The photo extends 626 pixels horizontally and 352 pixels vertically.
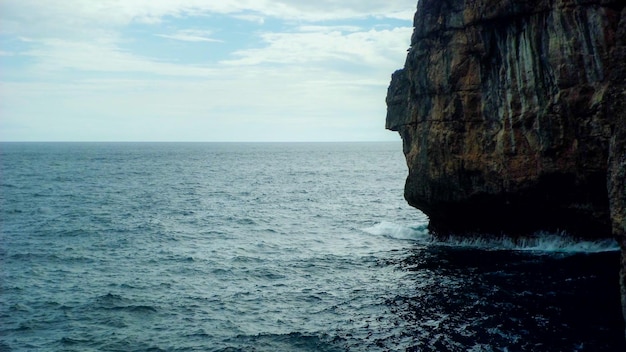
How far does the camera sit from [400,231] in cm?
4562

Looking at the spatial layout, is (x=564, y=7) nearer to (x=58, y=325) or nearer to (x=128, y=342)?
(x=128, y=342)

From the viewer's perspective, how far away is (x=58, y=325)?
25.4 m

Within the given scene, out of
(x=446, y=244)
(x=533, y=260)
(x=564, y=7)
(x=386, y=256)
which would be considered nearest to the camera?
(x=564, y=7)

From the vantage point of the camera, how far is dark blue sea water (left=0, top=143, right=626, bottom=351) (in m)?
23.3

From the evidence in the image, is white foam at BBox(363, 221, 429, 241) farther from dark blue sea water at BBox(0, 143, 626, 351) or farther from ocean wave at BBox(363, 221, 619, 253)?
dark blue sea water at BBox(0, 143, 626, 351)

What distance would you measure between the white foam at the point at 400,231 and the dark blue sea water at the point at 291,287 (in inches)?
6.3

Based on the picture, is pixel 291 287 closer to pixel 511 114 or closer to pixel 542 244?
pixel 511 114

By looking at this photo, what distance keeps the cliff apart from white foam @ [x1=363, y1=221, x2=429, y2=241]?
386cm

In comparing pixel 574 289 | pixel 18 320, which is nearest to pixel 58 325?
pixel 18 320

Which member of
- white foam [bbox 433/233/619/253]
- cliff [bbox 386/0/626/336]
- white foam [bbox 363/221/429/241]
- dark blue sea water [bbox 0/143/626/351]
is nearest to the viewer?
dark blue sea water [bbox 0/143/626/351]

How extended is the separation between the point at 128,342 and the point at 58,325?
4.26 meters

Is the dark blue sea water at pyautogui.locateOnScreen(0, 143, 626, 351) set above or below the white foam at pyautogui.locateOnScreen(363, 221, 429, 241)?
below

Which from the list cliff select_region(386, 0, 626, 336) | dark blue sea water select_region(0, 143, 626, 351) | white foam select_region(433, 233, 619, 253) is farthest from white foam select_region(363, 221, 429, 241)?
white foam select_region(433, 233, 619, 253)

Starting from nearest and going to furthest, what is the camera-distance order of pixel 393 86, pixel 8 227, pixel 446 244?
1. pixel 446 244
2. pixel 393 86
3. pixel 8 227
